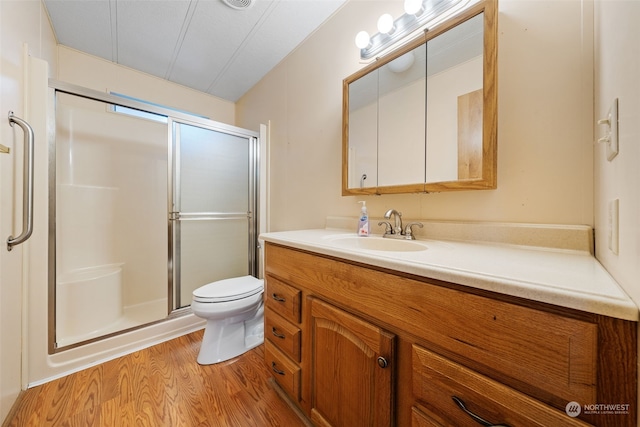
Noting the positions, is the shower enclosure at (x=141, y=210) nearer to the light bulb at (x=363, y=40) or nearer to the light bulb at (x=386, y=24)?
the light bulb at (x=363, y=40)

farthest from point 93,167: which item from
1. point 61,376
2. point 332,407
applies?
→ point 332,407

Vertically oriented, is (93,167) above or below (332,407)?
above

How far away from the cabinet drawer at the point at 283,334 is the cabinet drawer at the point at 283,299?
0.03 meters

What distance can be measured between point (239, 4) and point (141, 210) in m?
1.93

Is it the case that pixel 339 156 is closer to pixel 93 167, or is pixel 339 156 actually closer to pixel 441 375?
pixel 441 375

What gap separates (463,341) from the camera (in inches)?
20.6

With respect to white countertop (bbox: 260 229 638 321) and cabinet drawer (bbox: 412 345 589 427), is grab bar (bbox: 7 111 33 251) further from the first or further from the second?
cabinet drawer (bbox: 412 345 589 427)

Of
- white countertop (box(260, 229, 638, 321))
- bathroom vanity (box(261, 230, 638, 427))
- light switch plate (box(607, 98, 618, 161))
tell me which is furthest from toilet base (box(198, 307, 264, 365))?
light switch plate (box(607, 98, 618, 161))

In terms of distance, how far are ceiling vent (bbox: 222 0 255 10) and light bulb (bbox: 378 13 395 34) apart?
84 centimetres

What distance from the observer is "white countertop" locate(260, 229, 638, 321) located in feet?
1.26

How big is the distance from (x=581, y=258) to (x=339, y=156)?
1.18m

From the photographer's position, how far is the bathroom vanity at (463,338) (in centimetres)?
39

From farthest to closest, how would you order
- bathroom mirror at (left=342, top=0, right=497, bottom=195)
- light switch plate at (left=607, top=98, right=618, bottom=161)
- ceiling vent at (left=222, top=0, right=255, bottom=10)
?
ceiling vent at (left=222, top=0, right=255, bottom=10), bathroom mirror at (left=342, top=0, right=497, bottom=195), light switch plate at (left=607, top=98, right=618, bottom=161)

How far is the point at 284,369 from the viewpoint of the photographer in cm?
109
